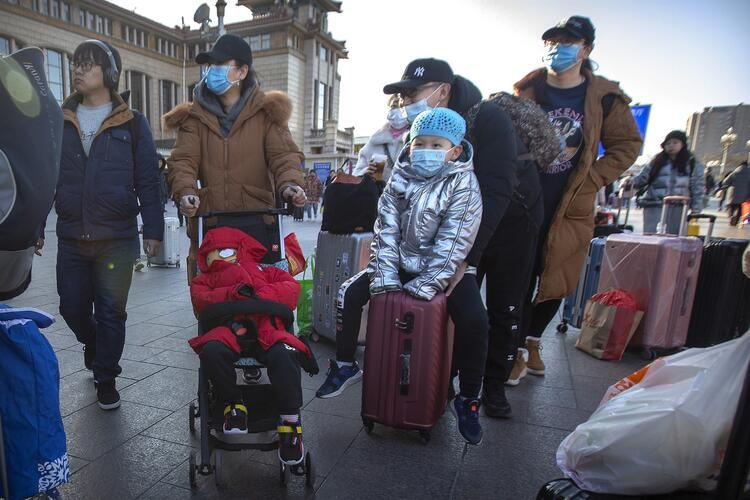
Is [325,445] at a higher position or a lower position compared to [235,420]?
lower

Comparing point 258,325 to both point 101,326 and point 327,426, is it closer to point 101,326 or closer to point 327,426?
point 327,426

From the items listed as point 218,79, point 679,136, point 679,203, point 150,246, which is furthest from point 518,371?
point 679,136

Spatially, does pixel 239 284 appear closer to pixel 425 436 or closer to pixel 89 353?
pixel 425 436

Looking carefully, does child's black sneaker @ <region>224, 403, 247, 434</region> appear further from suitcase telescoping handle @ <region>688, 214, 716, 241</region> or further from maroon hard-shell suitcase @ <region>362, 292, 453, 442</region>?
suitcase telescoping handle @ <region>688, 214, 716, 241</region>

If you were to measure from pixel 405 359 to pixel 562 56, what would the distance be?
2.26 m

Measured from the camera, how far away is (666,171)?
5.65m

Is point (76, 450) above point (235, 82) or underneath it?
underneath

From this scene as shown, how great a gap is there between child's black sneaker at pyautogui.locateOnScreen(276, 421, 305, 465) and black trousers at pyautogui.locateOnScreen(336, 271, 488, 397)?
Result: 0.64 metres

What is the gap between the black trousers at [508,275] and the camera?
9.12ft

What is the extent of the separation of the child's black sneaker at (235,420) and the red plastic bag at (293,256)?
2.74 feet

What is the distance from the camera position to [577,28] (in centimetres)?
300

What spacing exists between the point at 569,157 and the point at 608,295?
5.40 ft

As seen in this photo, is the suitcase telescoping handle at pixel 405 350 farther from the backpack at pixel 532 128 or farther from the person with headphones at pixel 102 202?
the person with headphones at pixel 102 202

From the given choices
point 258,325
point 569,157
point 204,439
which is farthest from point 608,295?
point 204,439
